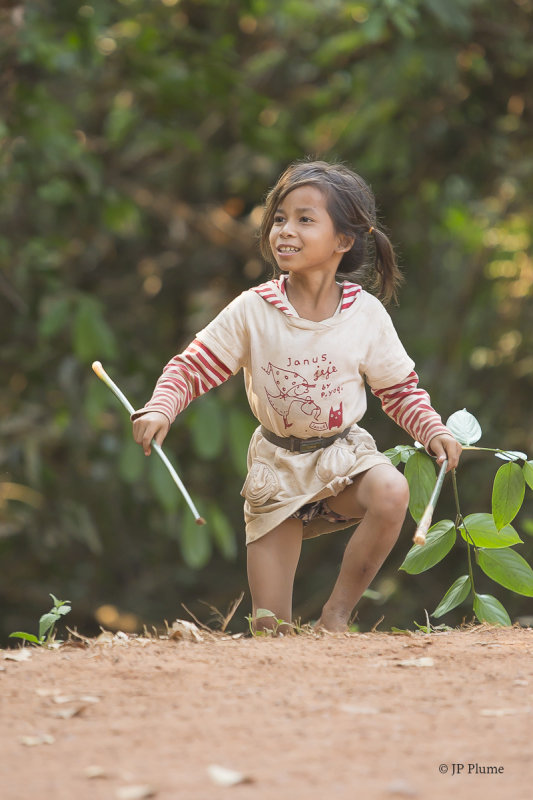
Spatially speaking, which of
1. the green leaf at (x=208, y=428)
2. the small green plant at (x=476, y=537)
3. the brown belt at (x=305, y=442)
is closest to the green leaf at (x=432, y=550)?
the small green plant at (x=476, y=537)

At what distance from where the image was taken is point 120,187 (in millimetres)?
7586

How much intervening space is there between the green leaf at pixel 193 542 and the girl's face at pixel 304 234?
2.49 meters

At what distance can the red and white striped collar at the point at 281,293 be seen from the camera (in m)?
3.15

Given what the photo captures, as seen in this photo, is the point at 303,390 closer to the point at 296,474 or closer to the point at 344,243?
the point at 296,474

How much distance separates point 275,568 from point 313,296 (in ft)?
2.53

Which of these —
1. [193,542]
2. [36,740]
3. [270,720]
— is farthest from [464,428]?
[193,542]

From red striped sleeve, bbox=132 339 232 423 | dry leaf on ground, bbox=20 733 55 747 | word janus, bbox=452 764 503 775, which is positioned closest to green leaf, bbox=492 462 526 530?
red striped sleeve, bbox=132 339 232 423

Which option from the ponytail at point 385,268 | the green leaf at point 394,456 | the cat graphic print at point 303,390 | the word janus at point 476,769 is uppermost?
the ponytail at point 385,268

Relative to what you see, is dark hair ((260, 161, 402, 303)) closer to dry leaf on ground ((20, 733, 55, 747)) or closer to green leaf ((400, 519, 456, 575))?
green leaf ((400, 519, 456, 575))

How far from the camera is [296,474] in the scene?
124 inches

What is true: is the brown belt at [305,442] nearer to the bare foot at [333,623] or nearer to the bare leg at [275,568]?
the bare leg at [275,568]

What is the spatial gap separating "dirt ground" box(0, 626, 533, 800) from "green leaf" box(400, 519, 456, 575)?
538 mm

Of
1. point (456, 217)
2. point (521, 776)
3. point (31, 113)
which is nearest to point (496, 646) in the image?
point (521, 776)

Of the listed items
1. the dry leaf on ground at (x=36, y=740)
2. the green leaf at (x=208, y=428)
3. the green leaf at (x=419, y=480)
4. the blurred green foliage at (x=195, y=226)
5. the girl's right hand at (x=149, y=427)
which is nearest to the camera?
the dry leaf on ground at (x=36, y=740)
